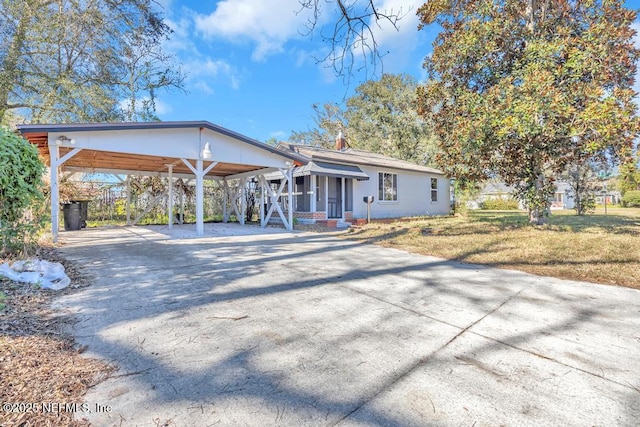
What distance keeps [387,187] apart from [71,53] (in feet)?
46.9

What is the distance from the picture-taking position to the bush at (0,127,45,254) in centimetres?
416

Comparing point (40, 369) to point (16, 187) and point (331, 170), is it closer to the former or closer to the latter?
point (16, 187)

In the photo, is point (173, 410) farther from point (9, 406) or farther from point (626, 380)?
point (626, 380)

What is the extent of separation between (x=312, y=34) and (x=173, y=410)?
387 cm

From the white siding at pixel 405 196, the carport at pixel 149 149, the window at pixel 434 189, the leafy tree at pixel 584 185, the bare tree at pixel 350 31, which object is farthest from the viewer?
the window at pixel 434 189

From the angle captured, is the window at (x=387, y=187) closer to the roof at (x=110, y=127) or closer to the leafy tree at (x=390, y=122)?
the roof at (x=110, y=127)

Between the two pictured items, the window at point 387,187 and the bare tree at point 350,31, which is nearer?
the bare tree at point 350,31

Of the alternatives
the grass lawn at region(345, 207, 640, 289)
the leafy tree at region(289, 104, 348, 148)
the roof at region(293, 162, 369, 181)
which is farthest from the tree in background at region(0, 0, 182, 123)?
the leafy tree at region(289, 104, 348, 148)

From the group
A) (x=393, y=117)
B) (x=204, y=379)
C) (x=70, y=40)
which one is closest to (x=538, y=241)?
(x=204, y=379)

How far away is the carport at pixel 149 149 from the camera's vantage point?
23.0 feet

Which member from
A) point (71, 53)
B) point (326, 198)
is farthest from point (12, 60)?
point (326, 198)

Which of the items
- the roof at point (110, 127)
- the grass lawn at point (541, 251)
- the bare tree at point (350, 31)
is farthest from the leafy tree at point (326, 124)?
the bare tree at point (350, 31)

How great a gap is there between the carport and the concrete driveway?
14.4 feet

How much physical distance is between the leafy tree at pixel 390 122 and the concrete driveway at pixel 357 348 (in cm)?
2387
